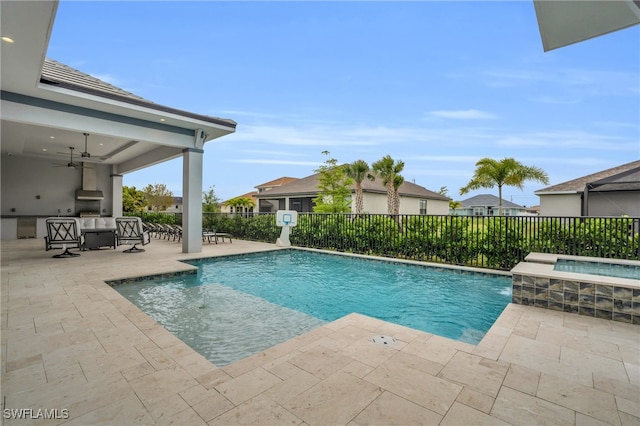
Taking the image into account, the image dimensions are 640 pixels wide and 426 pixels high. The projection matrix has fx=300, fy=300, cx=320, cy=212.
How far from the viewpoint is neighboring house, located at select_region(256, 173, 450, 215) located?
19547 millimetres

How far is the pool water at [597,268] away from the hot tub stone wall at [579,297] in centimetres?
80

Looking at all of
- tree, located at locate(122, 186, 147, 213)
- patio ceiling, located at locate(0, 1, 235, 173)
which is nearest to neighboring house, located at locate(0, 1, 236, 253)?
patio ceiling, located at locate(0, 1, 235, 173)

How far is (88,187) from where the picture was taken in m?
14.5

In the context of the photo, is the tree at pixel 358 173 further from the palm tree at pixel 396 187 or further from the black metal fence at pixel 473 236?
the black metal fence at pixel 473 236

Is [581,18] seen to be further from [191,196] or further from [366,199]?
[366,199]

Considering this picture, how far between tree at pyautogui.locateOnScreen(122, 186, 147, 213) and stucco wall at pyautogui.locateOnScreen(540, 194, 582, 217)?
107ft

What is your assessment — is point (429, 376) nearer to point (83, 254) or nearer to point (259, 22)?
point (83, 254)

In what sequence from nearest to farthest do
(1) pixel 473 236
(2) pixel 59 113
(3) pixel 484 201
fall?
(2) pixel 59 113, (1) pixel 473 236, (3) pixel 484 201

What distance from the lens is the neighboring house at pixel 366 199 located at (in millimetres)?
19547

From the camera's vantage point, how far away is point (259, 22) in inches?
415

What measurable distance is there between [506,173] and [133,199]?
1311 inches

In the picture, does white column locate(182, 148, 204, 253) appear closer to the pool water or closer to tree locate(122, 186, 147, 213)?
the pool water

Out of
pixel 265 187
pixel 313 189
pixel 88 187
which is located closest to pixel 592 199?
pixel 313 189

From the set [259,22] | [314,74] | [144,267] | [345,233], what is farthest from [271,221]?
[314,74]
